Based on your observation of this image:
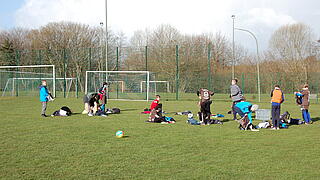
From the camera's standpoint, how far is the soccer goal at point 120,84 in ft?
101

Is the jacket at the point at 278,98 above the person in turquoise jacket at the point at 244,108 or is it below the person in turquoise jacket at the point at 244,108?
above

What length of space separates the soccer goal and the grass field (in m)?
17.9

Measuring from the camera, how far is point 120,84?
3158 centimetres

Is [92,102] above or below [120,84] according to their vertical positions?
below

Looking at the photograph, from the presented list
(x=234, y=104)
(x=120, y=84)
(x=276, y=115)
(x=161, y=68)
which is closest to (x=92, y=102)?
(x=234, y=104)

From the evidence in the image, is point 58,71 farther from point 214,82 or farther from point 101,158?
point 101,158

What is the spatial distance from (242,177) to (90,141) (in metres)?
4.89

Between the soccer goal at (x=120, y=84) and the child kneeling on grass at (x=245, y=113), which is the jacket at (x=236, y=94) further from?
the soccer goal at (x=120, y=84)

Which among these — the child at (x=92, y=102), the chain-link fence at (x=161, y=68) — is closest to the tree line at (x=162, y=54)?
the chain-link fence at (x=161, y=68)

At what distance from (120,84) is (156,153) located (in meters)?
23.6

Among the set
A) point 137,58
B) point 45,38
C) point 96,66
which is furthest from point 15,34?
point 137,58

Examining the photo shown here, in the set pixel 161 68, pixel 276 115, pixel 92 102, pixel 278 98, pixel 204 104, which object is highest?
pixel 161 68

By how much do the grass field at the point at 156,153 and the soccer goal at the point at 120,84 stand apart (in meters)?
17.9

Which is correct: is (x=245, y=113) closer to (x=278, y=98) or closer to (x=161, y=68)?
(x=278, y=98)
